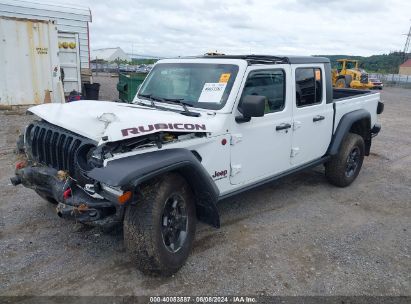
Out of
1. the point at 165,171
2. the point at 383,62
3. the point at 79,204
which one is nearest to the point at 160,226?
the point at 165,171

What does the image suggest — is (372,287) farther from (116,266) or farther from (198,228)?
(116,266)

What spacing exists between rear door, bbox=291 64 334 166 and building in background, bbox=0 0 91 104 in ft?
28.1

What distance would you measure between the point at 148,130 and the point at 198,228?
5.49 feet

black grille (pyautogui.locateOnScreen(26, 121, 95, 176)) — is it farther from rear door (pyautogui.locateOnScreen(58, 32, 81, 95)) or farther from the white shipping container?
rear door (pyautogui.locateOnScreen(58, 32, 81, 95))

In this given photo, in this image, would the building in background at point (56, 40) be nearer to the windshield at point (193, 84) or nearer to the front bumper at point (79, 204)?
the windshield at point (193, 84)

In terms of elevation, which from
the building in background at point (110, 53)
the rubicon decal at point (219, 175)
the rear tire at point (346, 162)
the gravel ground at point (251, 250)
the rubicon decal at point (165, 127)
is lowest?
the gravel ground at point (251, 250)

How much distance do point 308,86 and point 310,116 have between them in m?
0.39

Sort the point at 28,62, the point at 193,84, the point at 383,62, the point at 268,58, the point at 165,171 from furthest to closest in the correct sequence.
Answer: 1. the point at 383,62
2. the point at 28,62
3. the point at 268,58
4. the point at 193,84
5. the point at 165,171

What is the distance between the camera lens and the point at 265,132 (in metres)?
4.01

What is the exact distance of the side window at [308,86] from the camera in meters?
4.52

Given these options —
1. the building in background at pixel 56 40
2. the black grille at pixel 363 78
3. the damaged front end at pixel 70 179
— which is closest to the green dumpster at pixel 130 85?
the building in background at pixel 56 40

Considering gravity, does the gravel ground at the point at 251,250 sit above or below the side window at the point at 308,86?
below

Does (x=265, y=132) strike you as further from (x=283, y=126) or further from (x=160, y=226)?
(x=160, y=226)

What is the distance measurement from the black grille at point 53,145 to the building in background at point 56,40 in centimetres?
785
